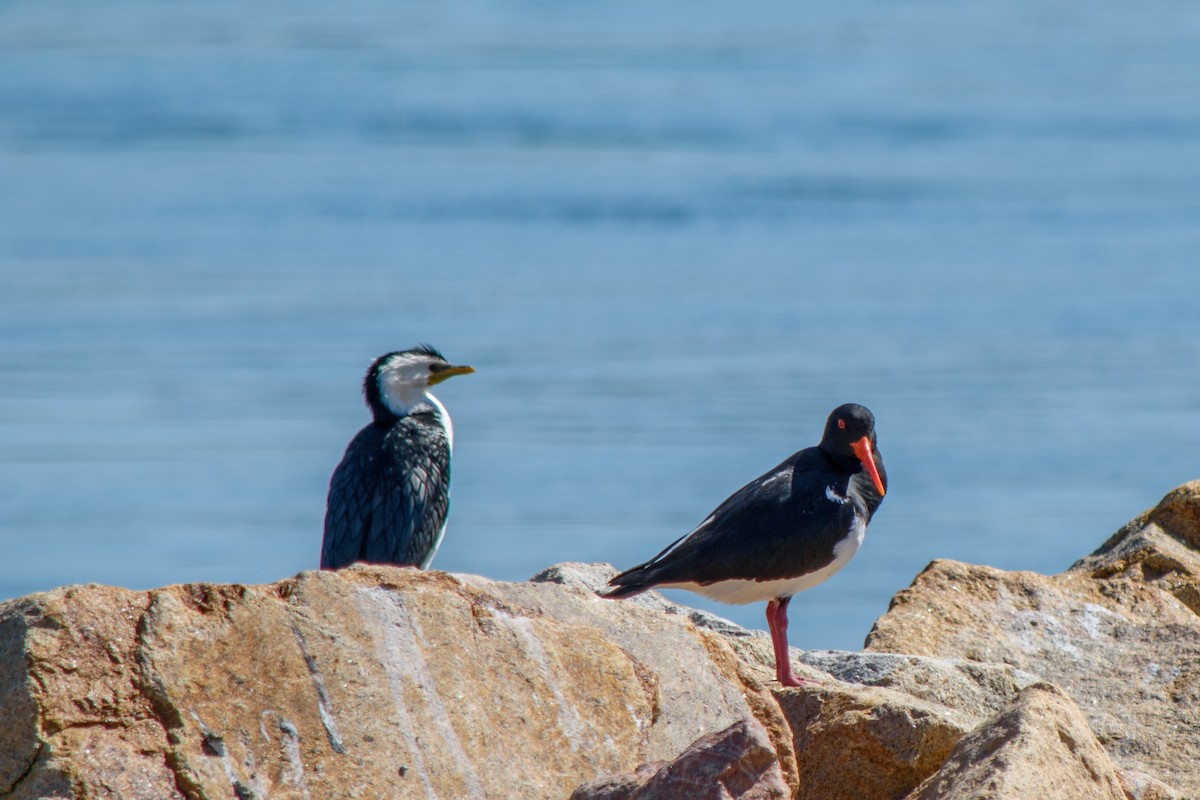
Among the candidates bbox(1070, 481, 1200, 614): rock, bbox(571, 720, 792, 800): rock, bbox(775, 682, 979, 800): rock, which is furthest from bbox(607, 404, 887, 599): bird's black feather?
bbox(571, 720, 792, 800): rock

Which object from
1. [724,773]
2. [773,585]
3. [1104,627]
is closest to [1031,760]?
[724,773]

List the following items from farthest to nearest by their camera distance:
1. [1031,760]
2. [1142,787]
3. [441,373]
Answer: [441,373] < [1142,787] < [1031,760]

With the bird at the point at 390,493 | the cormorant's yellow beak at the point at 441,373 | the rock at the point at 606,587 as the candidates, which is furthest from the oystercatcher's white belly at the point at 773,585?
the cormorant's yellow beak at the point at 441,373

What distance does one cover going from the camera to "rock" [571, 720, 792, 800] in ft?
12.2

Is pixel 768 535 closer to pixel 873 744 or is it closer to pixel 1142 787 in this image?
pixel 873 744

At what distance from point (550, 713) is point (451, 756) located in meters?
0.33

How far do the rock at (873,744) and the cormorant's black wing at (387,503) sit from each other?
3.86m

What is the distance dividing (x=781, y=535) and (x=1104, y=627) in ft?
4.24

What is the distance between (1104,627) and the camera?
6.43 m

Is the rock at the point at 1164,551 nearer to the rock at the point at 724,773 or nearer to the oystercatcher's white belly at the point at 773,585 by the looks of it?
the oystercatcher's white belly at the point at 773,585

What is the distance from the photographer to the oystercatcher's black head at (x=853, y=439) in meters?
7.00

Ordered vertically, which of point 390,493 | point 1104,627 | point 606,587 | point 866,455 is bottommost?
point 1104,627

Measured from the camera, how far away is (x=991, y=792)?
373cm

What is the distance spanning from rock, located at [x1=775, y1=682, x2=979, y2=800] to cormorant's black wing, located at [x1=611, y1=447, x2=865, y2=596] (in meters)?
1.71
